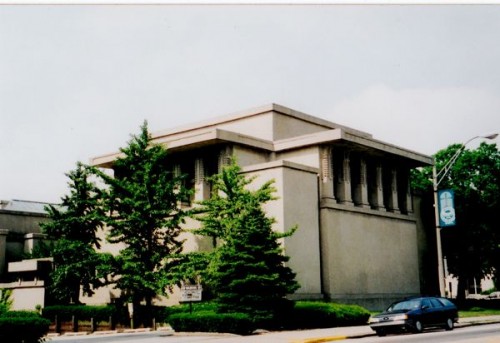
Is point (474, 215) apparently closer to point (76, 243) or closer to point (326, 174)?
point (326, 174)

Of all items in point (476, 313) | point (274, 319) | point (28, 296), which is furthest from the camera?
point (28, 296)

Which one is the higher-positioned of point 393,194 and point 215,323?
point 393,194

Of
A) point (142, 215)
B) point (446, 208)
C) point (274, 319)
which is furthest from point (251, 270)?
point (446, 208)

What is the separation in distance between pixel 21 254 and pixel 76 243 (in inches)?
591

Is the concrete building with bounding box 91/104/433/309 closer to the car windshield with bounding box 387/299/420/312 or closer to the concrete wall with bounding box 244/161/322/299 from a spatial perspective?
the concrete wall with bounding box 244/161/322/299

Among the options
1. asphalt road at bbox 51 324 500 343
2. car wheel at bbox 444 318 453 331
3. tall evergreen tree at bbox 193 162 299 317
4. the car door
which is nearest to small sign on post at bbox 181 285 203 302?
tall evergreen tree at bbox 193 162 299 317

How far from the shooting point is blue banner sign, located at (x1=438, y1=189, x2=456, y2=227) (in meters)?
30.2

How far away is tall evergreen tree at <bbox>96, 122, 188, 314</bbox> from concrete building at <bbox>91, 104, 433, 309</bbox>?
3.67 m

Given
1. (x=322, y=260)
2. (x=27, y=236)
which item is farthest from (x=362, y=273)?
(x=27, y=236)

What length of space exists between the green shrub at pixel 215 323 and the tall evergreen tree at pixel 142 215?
6.73 m

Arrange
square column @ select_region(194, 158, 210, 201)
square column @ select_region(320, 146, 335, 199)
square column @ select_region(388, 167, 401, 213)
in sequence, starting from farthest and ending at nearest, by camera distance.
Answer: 1. square column @ select_region(388, 167, 401, 213)
2. square column @ select_region(194, 158, 210, 201)
3. square column @ select_region(320, 146, 335, 199)

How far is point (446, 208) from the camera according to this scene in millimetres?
30469

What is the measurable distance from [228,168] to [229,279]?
21.9 ft

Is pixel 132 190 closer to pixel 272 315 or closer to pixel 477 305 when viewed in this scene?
pixel 272 315
